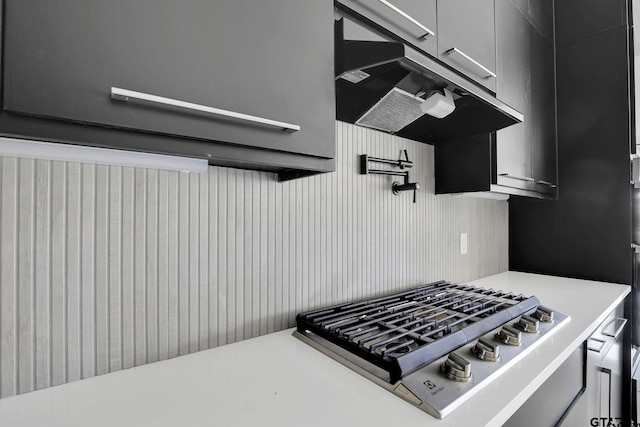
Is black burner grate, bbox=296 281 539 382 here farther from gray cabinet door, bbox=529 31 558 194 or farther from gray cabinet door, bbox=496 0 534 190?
gray cabinet door, bbox=529 31 558 194

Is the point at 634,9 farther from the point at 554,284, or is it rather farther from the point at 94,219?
the point at 94,219

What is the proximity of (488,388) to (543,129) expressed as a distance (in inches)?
71.2

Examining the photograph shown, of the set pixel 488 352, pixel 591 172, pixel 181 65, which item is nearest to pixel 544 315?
pixel 488 352

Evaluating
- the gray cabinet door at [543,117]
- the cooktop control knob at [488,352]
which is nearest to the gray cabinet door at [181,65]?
the cooktop control knob at [488,352]

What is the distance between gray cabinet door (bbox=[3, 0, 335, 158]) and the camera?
45 cm

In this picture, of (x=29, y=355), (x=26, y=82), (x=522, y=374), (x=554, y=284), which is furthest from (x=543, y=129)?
(x=29, y=355)

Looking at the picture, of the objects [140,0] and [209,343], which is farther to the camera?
[209,343]

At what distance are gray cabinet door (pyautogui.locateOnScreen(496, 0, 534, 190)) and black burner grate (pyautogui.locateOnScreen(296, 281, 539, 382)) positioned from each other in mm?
633

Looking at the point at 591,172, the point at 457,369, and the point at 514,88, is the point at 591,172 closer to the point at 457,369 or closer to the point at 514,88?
the point at 514,88

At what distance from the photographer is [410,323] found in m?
0.93

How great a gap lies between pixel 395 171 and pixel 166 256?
3.19 ft

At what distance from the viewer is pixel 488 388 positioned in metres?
0.69

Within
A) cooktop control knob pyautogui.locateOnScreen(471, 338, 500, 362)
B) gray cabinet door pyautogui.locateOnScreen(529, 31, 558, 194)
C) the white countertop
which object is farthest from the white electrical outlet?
cooktop control knob pyautogui.locateOnScreen(471, 338, 500, 362)

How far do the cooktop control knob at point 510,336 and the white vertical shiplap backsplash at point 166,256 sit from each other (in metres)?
0.51
